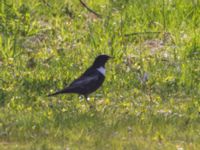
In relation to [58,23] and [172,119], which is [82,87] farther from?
[58,23]

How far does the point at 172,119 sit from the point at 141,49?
3.02 meters

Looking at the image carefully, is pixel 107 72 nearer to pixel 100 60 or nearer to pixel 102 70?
pixel 100 60

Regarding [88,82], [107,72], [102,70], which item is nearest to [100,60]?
[102,70]

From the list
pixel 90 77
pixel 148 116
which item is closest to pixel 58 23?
pixel 90 77

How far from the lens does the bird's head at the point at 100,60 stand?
968 cm

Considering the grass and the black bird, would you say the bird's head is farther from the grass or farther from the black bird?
the grass

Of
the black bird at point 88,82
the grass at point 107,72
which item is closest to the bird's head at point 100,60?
the black bird at point 88,82

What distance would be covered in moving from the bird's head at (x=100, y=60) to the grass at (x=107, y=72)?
29 centimetres

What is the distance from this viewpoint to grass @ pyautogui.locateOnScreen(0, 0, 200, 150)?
25.5 ft

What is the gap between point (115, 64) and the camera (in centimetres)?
1052

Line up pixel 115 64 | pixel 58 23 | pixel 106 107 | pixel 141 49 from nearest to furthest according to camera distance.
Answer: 1. pixel 106 107
2. pixel 115 64
3. pixel 141 49
4. pixel 58 23

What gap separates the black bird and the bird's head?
0.18 ft

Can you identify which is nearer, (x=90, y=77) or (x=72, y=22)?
(x=90, y=77)

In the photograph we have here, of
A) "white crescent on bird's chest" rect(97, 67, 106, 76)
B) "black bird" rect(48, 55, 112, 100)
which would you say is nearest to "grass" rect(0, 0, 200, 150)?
"black bird" rect(48, 55, 112, 100)
